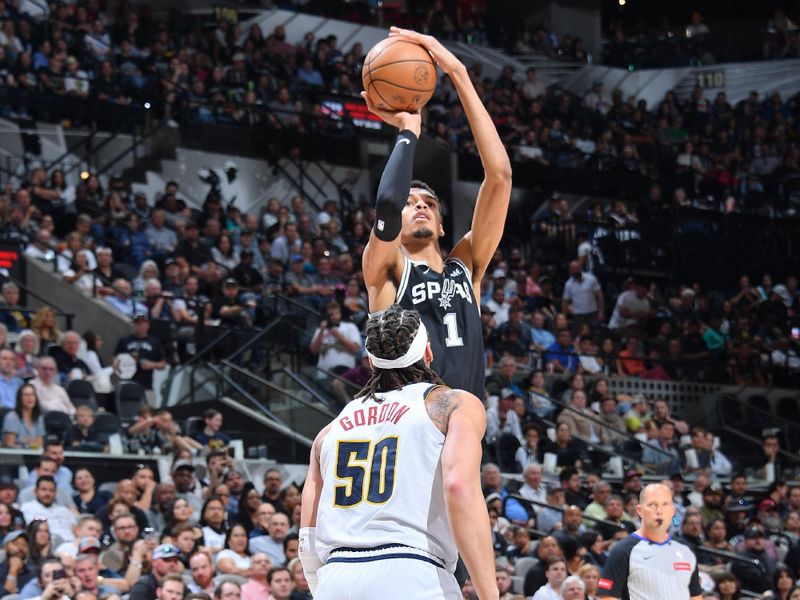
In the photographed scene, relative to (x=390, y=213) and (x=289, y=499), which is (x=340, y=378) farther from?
(x=390, y=213)

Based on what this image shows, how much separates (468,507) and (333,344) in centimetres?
1123

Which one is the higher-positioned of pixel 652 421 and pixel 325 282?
pixel 325 282

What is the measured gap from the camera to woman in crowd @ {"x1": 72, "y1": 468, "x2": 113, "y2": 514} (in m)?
11.6

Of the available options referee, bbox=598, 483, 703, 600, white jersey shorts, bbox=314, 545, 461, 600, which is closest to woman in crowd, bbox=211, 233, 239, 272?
referee, bbox=598, 483, 703, 600

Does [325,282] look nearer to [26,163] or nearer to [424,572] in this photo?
[26,163]

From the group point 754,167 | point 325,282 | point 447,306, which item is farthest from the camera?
point 754,167

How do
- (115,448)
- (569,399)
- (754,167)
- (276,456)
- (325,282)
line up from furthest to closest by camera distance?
(754,167), (325,282), (569,399), (276,456), (115,448)

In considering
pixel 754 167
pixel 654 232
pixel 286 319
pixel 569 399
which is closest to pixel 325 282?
pixel 286 319

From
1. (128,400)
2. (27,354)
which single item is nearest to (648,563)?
A: (128,400)

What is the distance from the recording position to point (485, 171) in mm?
6055

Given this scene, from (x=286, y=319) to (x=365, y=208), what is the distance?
6045 mm

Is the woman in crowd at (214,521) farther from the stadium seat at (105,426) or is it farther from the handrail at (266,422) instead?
the handrail at (266,422)

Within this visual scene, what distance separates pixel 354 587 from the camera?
4453mm

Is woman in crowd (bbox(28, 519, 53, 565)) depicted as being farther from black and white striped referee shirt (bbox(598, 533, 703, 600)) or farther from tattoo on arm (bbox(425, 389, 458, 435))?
tattoo on arm (bbox(425, 389, 458, 435))
